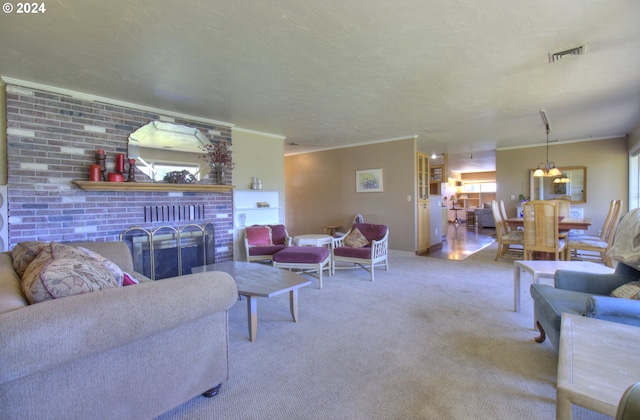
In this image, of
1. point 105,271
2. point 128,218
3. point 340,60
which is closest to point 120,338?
point 105,271

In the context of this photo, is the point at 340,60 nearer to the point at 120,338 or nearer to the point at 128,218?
the point at 120,338

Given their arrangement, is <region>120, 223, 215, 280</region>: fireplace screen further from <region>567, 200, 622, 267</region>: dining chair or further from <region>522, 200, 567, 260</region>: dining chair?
<region>567, 200, 622, 267</region>: dining chair

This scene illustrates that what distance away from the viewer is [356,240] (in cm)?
468

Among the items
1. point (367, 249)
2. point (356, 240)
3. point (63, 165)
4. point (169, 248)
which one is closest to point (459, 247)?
point (356, 240)

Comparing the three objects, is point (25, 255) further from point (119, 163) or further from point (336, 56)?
point (336, 56)

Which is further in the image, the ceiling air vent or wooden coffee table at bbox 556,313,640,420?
the ceiling air vent

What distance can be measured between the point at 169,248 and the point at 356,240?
2756 millimetres

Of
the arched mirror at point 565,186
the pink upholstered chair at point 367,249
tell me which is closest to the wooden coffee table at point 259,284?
the pink upholstered chair at point 367,249

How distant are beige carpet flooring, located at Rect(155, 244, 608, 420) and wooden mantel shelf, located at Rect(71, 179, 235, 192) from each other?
193cm

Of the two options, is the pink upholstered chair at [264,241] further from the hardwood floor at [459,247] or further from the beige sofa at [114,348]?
the hardwood floor at [459,247]

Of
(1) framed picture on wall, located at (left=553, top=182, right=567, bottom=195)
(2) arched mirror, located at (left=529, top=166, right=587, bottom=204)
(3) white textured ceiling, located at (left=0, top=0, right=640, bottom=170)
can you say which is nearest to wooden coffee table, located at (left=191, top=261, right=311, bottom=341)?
(3) white textured ceiling, located at (left=0, top=0, right=640, bottom=170)

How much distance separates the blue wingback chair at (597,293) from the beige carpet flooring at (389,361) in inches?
14.0

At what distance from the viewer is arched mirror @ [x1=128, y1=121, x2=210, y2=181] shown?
390 centimetres

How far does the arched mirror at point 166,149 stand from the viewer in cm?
390
